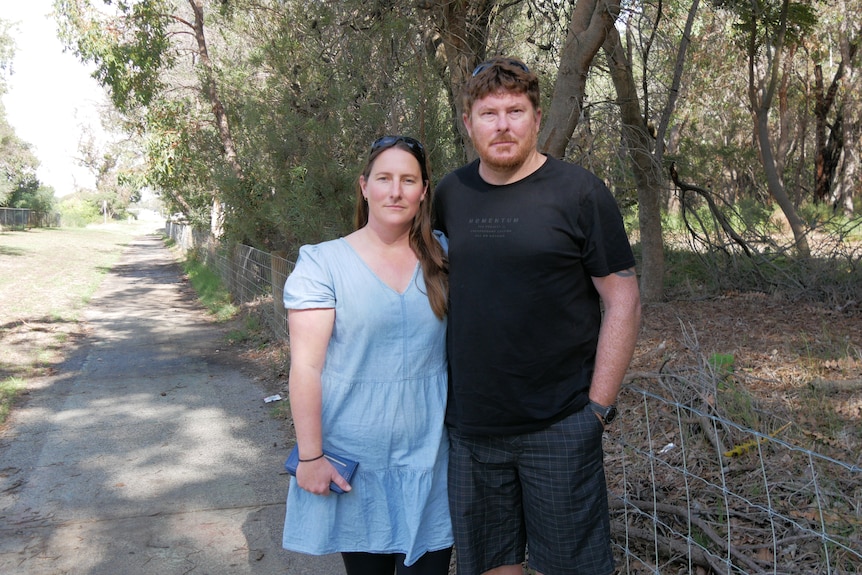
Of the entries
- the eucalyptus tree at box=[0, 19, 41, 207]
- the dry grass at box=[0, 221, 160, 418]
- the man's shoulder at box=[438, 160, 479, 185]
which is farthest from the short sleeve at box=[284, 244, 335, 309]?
the eucalyptus tree at box=[0, 19, 41, 207]

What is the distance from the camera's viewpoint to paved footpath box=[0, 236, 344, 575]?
4.18 meters

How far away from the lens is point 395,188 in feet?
8.52

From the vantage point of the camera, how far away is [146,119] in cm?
1803

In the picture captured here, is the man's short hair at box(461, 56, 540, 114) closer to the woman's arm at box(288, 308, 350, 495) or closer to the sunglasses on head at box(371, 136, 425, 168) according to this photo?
the sunglasses on head at box(371, 136, 425, 168)

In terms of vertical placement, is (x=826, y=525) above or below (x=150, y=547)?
above

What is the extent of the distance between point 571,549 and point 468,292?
90 cm

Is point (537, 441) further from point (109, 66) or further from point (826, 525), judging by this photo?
point (109, 66)

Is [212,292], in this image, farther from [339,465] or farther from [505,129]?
[505,129]

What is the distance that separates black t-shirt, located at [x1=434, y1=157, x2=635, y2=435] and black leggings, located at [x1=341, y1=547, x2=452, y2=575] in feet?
1.65

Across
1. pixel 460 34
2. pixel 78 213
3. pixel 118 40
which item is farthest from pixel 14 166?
pixel 460 34

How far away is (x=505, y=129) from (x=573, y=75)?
3029 millimetres

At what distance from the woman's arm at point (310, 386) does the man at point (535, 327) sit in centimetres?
44

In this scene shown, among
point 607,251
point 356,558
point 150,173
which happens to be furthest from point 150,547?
point 150,173

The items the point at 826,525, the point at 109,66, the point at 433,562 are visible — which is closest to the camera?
the point at 433,562
